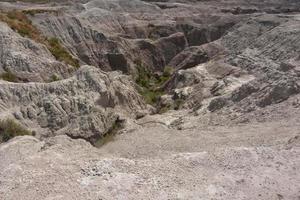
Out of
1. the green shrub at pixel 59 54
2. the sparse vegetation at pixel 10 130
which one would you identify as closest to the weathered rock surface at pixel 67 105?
the sparse vegetation at pixel 10 130

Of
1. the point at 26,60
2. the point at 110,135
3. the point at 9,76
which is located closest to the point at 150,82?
the point at 26,60

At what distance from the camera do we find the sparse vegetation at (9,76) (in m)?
25.4

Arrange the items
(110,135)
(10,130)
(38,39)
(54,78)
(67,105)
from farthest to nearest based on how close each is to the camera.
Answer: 1. (38,39)
2. (54,78)
3. (67,105)
4. (110,135)
5. (10,130)

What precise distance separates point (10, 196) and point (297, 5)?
2536 inches

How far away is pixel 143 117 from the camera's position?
25.9 metres

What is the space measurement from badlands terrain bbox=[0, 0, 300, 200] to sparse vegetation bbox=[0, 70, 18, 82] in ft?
0.32

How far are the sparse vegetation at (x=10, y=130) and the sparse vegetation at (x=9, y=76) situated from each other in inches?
256

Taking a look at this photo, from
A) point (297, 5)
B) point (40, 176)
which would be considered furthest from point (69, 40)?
point (297, 5)

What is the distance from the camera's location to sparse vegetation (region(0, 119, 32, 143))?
1852 cm

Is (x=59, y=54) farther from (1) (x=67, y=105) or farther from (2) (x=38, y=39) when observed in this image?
(1) (x=67, y=105)

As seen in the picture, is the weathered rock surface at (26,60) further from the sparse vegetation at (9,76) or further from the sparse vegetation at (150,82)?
the sparse vegetation at (150,82)

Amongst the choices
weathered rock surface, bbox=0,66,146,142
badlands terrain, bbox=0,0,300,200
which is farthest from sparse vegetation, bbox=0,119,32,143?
weathered rock surface, bbox=0,66,146,142

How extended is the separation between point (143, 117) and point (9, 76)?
808 cm

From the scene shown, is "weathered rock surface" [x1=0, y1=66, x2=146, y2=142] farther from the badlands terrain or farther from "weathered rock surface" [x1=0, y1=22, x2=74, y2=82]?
"weathered rock surface" [x1=0, y1=22, x2=74, y2=82]
